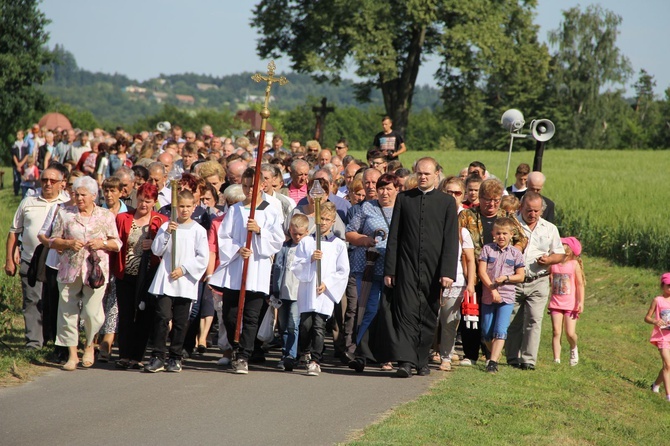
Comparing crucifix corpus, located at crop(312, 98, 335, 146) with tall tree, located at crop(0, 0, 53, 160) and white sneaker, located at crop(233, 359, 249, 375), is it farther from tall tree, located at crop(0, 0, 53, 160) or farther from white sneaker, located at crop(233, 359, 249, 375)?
white sneaker, located at crop(233, 359, 249, 375)

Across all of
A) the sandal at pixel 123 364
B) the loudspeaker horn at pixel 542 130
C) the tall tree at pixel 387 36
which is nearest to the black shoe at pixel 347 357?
the sandal at pixel 123 364

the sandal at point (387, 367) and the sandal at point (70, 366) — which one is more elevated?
the sandal at point (387, 367)

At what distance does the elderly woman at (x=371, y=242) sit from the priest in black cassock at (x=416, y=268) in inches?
15.6

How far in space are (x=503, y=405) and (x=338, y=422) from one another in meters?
1.91

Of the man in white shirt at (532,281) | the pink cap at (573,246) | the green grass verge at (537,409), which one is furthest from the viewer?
the pink cap at (573,246)

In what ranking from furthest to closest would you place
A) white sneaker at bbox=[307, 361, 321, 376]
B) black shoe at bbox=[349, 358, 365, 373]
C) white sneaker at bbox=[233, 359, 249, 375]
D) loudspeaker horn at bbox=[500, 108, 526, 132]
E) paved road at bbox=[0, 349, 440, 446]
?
loudspeaker horn at bbox=[500, 108, 526, 132] < black shoe at bbox=[349, 358, 365, 373] < white sneaker at bbox=[307, 361, 321, 376] < white sneaker at bbox=[233, 359, 249, 375] < paved road at bbox=[0, 349, 440, 446]

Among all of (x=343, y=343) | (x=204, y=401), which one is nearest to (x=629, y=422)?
(x=343, y=343)

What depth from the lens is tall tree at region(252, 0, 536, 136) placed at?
4519 centimetres

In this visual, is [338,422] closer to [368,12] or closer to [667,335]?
[667,335]

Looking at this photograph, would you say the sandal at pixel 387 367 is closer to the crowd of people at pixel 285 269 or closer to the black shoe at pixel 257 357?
the crowd of people at pixel 285 269

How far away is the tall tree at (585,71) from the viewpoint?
8975 centimetres

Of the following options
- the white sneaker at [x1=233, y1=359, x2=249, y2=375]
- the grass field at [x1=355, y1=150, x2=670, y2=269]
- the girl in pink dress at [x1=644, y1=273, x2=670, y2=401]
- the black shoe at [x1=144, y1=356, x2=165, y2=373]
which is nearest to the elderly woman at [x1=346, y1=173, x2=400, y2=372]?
the white sneaker at [x1=233, y1=359, x2=249, y2=375]

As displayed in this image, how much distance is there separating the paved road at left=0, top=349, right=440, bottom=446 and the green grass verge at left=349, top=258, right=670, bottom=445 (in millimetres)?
333

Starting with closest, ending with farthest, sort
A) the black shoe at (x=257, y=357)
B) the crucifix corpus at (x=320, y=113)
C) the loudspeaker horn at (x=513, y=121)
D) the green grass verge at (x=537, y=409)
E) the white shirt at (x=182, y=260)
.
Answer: the green grass verge at (x=537, y=409) → the white shirt at (x=182, y=260) → the black shoe at (x=257, y=357) → the loudspeaker horn at (x=513, y=121) → the crucifix corpus at (x=320, y=113)
